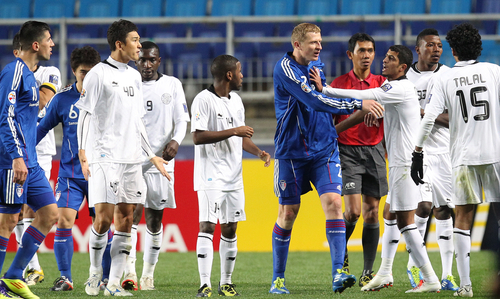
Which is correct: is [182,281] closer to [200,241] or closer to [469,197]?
[200,241]

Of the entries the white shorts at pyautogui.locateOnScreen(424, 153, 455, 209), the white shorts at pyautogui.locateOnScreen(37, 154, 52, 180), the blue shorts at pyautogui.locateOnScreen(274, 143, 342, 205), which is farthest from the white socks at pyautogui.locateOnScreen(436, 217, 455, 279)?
the white shorts at pyautogui.locateOnScreen(37, 154, 52, 180)

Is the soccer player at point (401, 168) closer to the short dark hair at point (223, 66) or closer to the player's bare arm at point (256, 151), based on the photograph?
the player's bare arm at point (256, 151)

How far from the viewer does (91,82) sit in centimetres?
528

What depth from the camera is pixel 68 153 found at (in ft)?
21.0

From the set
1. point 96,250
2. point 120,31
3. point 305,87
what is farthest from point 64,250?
point 305,87

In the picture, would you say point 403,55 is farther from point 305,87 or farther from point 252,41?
point 252,41

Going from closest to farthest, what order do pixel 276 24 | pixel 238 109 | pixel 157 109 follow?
pixel 238 109 < pixel 157 109 < pixel 276 24

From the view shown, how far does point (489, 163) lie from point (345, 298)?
1708 millimetres

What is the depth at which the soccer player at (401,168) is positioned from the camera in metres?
5.71

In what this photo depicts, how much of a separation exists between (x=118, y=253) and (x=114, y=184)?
66 cm

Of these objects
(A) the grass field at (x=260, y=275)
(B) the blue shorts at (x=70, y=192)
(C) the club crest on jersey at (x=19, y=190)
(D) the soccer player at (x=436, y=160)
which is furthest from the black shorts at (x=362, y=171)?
(C) the club crest on jersey at (x=19, y=190)

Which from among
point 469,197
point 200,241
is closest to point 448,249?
point 469,197

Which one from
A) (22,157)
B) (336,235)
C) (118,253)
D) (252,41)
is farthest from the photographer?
(252,41)

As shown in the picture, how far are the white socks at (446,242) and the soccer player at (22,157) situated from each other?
154 inches
